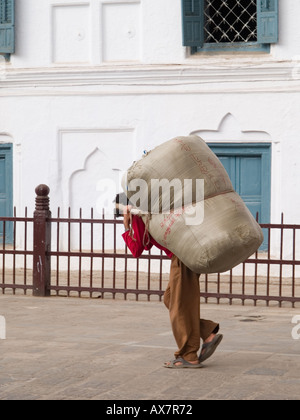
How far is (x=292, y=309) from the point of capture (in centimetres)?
1228

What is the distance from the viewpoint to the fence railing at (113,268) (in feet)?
40.9

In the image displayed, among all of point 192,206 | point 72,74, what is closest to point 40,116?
point 72,74

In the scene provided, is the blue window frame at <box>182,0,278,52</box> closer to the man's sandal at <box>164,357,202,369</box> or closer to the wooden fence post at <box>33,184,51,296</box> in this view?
the wooden fence post at <box>33,184,51,296</box>

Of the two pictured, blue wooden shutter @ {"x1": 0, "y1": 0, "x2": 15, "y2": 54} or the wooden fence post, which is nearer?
the wooden fence post

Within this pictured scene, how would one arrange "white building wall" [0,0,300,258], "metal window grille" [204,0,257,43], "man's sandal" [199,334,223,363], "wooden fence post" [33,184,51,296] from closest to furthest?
"man's sandal" [199,334,223,363] → "wooden fence post" [33,184,51,296] → "white building wall" [0,0,300,258] → "metal window grille" [204,0,257,43]

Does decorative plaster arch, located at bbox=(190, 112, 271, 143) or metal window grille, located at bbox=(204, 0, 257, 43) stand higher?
metal window grille, located at bbox=(204, 0, 257, 43)

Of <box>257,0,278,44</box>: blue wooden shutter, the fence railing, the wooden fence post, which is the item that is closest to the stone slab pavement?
the fence railing

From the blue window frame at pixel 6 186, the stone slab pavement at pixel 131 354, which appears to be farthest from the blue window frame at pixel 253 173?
the stone slab pavement at pixel 131 354

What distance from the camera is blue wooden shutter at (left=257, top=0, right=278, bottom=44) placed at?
15562 millimetres

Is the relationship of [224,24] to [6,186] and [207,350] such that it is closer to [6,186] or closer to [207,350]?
[6,186]

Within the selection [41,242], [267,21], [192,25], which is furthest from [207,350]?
[192,25]

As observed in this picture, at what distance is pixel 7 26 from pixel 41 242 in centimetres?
510

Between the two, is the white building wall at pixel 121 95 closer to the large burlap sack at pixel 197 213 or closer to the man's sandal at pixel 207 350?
the large burlap sack at pixel 197 213

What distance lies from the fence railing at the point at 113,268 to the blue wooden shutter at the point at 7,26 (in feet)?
9.42
